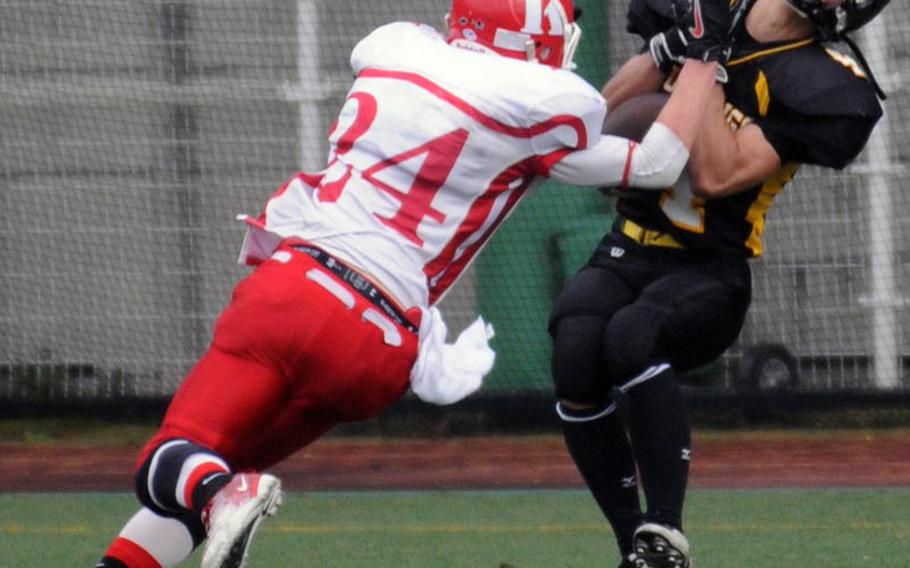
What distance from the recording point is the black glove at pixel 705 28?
4.44 meters

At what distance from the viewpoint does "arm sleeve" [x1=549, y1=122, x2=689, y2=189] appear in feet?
13.1

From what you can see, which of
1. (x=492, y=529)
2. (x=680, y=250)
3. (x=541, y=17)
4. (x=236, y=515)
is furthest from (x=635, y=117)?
(x=492, y=529)

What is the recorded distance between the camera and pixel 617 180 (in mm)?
4113

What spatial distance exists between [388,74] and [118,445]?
17.2 feet

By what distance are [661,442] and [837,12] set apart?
113cm

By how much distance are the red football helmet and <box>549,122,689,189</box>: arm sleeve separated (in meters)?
0.22

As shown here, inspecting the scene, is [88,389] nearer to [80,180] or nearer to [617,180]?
[80,180]

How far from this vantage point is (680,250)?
4.84 metres

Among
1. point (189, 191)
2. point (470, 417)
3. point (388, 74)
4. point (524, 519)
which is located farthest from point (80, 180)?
point (388, 74)

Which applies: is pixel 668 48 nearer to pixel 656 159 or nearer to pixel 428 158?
pixel 656 159

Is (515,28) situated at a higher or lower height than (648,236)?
higher

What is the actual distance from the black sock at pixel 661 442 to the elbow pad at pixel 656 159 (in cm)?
65

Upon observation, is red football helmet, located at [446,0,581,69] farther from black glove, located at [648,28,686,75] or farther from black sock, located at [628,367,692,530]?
black sock, located at [628,367,692,530]

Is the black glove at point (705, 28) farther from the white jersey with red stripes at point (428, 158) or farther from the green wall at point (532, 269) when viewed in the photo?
the green wall at point (532, 269)
